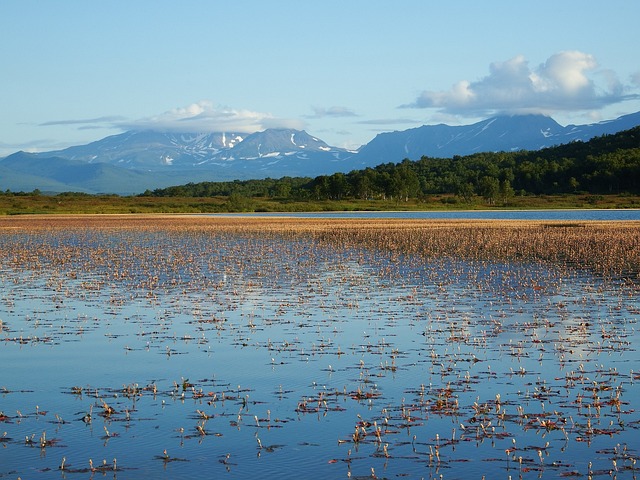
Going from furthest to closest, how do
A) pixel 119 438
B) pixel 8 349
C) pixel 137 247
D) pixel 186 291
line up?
pixel 137 247, pixel 186 291, pixel 8 349, pixel 119 438

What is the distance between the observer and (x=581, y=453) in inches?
553

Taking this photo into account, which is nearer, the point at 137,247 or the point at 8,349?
the point at 8,349

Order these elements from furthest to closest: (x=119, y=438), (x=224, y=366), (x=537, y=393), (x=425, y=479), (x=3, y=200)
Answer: (x=3, y=200) → (x=224, y=366) → (x=537, y=393) → (x=119, y=438) → (x=425, y=479)

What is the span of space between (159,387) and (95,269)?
27.8 m

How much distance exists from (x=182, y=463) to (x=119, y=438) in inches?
71.5

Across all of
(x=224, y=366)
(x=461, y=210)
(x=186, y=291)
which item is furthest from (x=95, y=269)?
(x=461, y=210)

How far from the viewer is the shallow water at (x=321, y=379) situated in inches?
550

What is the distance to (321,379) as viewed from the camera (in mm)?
19125

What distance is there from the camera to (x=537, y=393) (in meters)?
17.7

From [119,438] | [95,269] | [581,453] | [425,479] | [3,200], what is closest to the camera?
[425,479]

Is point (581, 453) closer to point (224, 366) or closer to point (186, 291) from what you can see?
point (224, 366)

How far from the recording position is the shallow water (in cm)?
1396

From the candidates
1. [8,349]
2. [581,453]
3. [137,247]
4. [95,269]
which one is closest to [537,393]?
[581,453]

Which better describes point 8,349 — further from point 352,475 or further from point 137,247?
point 137,247
